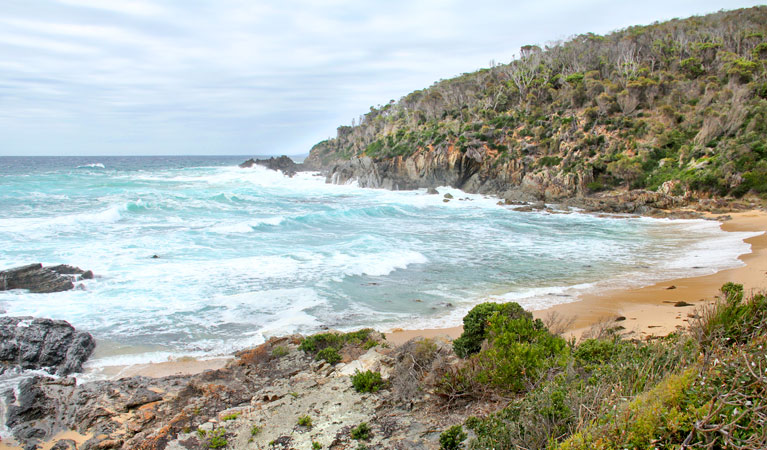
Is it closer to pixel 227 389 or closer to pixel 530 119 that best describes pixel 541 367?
pixel 227 389

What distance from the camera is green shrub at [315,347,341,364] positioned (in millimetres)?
7914

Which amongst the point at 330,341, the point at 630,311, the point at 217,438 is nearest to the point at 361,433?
the point at 217,438

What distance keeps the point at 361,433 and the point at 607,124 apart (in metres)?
41.7

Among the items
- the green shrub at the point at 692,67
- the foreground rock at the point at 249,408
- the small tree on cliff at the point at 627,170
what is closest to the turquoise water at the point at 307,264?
the foreground rock at the point at 249,408

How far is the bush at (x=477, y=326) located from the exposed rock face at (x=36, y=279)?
12304mm

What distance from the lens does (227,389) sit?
696 centimetres

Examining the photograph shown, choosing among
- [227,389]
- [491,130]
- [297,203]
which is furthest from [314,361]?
[491,130]

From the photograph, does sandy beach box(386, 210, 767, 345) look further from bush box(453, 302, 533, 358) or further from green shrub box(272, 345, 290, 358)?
green shrub box(272, 345, 290, 358)

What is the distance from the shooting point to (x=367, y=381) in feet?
21.7

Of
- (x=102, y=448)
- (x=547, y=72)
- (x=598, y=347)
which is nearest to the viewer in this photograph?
(x=102, y=448)

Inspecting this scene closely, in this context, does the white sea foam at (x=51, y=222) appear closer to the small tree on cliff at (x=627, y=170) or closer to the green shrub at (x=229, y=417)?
the green shrub at (x=229, y=417)

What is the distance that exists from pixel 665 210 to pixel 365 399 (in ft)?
95.6

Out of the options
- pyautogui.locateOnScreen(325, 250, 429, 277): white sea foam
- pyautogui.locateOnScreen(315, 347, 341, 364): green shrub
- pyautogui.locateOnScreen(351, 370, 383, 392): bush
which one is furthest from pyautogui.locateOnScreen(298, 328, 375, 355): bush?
pyautogui.locateOnScreen(325, 250, 429, 277): white sea foam

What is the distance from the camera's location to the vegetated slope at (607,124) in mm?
30984
